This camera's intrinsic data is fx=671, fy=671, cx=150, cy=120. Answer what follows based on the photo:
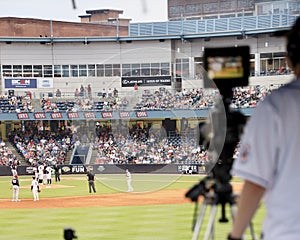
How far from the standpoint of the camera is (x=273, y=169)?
1232mm

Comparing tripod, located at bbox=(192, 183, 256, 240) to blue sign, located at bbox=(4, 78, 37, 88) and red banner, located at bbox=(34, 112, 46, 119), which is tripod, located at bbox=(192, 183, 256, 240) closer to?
red banner, located at bbox=(34, 112, 46, 119)

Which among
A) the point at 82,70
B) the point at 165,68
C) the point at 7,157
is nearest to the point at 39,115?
the point at 82,70

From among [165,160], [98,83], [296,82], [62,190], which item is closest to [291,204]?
[296,82]

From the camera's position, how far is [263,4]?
24031 mm

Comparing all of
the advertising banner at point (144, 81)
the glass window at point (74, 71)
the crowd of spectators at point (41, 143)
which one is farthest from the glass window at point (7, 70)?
the advertising banner at point (144, 81)

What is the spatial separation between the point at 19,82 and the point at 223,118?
23.9m

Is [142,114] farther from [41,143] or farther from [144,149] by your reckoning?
[41,143]

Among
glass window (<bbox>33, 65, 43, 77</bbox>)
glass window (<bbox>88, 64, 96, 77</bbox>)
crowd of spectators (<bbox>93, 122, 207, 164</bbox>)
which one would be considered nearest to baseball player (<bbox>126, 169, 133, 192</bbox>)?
crowd of spectators (<bbox>93, 122, 207, 164</bbox>)

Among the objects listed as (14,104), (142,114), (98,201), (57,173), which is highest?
(14,104)

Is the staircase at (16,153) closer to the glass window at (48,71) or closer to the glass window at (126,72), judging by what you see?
the glass window at (48,71)

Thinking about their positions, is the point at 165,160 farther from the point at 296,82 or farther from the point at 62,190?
the point at 296,82

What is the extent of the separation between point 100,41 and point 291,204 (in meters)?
25.0

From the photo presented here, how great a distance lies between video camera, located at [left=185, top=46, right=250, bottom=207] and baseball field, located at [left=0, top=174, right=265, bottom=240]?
571cm

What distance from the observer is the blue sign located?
24766mm
